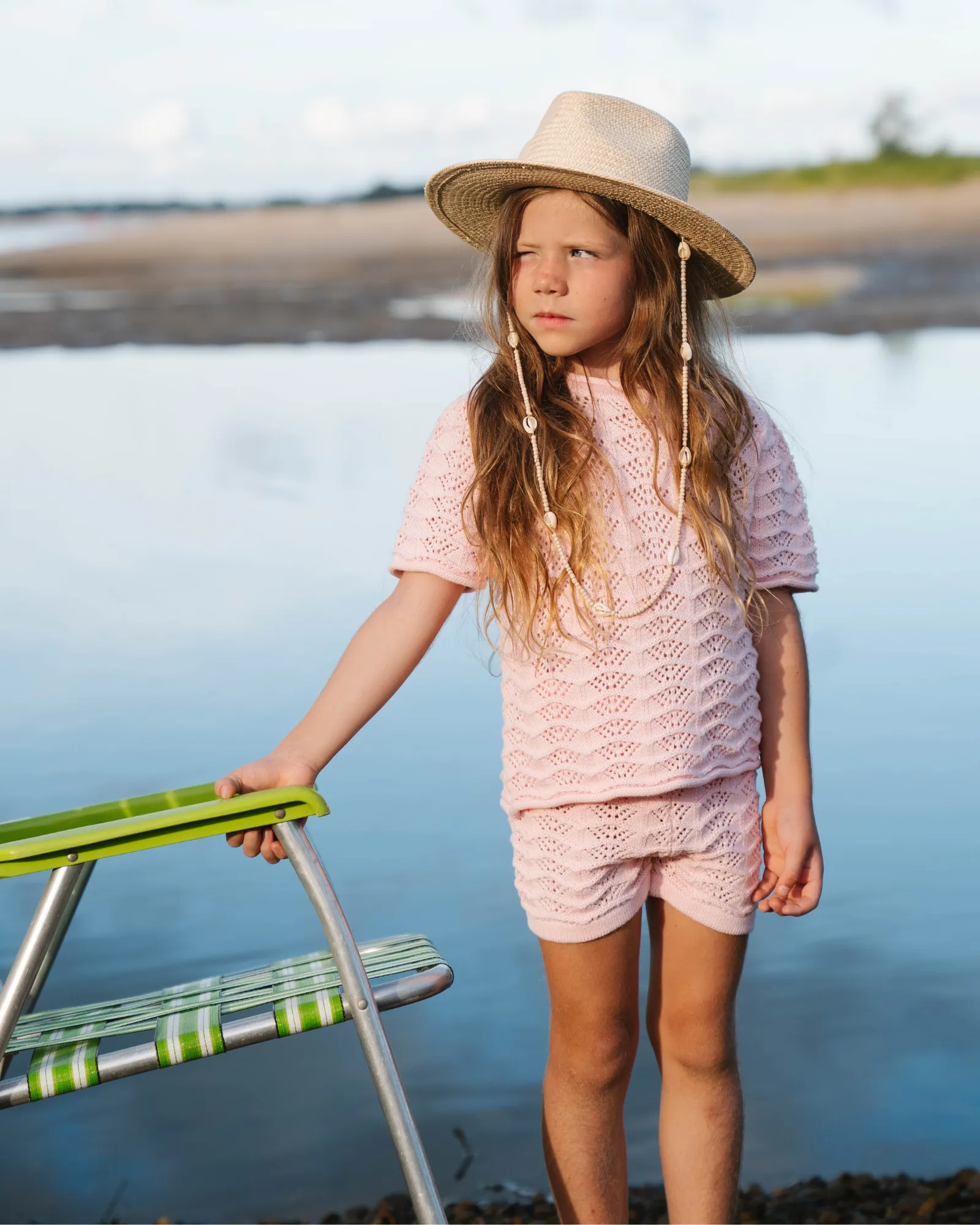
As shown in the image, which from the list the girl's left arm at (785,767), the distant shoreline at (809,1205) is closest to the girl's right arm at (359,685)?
the girl's left arm at (785,767)

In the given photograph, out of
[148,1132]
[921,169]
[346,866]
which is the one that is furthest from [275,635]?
[921,169]

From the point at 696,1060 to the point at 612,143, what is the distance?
96cm

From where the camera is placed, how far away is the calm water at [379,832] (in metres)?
2.10

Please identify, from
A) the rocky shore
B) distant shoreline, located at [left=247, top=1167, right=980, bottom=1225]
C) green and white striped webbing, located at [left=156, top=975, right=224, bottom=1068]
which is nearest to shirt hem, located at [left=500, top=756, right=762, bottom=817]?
green and white striped webbing, located at [left=156, top=975, right=224, bottom=1068]

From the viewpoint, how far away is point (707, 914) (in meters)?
1.60

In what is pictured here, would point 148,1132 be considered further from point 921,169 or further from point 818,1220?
point 921,169

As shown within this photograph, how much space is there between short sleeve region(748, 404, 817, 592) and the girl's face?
0.21 metres

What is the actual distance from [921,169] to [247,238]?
28.8ft

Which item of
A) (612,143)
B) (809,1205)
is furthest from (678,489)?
(809,1205)

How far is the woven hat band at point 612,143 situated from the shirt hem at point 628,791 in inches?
23.2

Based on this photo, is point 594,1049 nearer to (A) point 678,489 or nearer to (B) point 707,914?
(B) point 707,914

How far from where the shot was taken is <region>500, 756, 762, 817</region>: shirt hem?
5.03ft

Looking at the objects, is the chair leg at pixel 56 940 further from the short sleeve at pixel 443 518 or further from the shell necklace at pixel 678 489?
the shell necklace at pixel 678 489

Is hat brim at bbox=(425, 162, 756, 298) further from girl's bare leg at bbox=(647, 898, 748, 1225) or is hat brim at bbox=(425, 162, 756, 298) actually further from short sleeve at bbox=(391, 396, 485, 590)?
girl's bare leg at bbox=(647, 898, 748, 1225)
